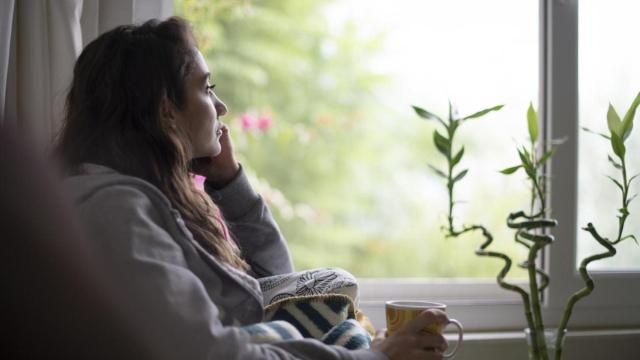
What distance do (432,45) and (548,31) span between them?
6.06ft

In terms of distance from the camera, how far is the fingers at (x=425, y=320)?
965mm

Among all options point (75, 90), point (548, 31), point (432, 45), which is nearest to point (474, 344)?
point (548, 31)

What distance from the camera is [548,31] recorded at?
192 cm

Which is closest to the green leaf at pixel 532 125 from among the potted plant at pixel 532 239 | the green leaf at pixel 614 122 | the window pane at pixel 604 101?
the potted plant at pixel 532 239

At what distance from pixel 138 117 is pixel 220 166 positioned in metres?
0.43

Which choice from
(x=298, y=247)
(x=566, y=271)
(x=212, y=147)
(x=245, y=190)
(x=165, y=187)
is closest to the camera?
(x=165, y=187)

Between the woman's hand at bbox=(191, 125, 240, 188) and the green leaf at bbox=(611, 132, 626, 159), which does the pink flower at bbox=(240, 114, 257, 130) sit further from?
the green leaf at bbox=(611, 132, 626, 159)

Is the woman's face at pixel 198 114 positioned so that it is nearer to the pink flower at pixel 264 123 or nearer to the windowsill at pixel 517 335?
the windowsill at pixel 517 335

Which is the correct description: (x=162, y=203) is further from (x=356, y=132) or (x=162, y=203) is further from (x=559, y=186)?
(x=356, y=132)

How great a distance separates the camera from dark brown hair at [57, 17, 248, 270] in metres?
1.01

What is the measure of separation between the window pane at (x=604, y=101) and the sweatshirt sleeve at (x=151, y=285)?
1.46m

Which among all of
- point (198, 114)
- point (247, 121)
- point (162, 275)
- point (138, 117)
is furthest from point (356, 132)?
point (162, 275)

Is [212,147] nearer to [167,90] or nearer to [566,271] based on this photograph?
[167,90]

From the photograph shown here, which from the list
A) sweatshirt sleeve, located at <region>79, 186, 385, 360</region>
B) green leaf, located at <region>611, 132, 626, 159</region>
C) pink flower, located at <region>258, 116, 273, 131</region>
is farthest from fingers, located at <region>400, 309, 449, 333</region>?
pink flower, located at <region>258, 116, 273, 131</region>
